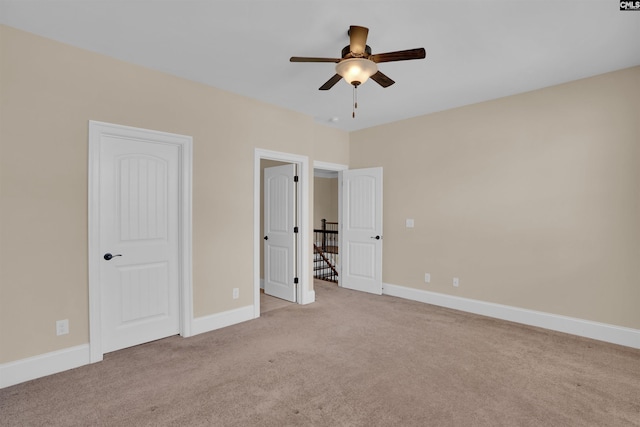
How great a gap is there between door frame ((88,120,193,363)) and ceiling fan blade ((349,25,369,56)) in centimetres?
209

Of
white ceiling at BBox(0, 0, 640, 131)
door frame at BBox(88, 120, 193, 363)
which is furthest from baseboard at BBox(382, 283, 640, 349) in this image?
door frame at BBox(88, 120, 193, 363)

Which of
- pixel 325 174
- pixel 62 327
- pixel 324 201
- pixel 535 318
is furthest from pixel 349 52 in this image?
pixel 324 201

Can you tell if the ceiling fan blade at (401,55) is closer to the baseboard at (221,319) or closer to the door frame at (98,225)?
the door frame at (98,225)

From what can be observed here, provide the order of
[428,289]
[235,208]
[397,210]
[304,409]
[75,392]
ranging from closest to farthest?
[304,409], [75,392], [235,208], [428,289], [397,210]

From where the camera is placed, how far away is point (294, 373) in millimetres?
2738

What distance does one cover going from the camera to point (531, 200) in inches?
154

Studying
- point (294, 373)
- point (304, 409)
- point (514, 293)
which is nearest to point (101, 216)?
point (294, 373)

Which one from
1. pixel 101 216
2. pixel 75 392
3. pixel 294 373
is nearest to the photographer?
pixel 75 392

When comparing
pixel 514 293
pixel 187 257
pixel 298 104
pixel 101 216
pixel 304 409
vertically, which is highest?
pixel 298 104

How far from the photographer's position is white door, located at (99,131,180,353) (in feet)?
10.0

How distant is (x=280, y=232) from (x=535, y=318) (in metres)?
3.56

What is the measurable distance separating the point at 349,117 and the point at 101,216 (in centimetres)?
352

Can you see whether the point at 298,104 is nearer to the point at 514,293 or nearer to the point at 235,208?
the point at 235,208

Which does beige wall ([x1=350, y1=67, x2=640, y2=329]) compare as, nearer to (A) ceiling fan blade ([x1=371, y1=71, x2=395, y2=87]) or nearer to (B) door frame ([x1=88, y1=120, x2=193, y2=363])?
(A) ceiling fan blade ([x1=371, y1=71, x2=395, y2=87])
